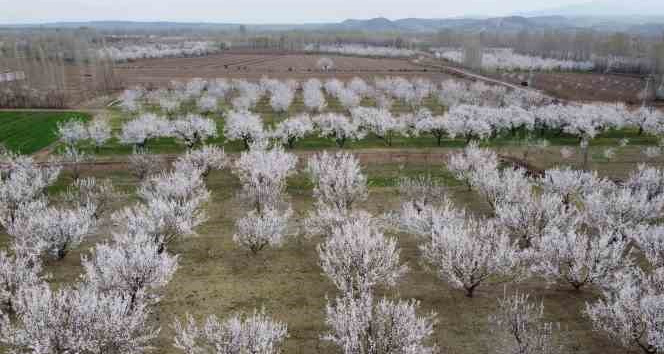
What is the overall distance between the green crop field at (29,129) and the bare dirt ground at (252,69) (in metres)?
37.4

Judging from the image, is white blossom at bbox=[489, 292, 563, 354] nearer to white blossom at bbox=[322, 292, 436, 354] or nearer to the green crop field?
white blossom at bbox=[322, 292, 436, 354]

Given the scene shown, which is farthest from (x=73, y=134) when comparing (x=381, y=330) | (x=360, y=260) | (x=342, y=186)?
(x=381, y=330)

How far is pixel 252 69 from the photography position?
156 m

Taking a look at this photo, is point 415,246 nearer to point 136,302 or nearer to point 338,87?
point 136,302

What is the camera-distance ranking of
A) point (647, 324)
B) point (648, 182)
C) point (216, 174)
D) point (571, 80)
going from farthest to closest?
point (571, 80) < point (216, 174) < point (648, 182) < point (647, 324)

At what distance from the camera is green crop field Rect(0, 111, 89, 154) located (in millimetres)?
61312

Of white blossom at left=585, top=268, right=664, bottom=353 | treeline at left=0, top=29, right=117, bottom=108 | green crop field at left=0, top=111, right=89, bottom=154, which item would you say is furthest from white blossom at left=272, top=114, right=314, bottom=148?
treeline at left=0, top=29, right=117, bottom=108

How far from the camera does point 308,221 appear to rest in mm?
34094

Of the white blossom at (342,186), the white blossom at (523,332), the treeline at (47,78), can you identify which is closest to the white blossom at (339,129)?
the white blossom at (342,186)

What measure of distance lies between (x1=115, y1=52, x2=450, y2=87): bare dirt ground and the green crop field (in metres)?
37.4

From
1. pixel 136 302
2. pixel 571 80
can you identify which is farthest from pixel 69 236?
pixel 571 80

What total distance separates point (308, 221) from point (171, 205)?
10.2 meters

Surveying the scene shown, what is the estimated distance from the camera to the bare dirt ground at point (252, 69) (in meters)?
135

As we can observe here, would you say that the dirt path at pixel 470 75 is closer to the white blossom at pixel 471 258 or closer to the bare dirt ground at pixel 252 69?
the bare dirt ground at pixel 252 69
